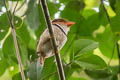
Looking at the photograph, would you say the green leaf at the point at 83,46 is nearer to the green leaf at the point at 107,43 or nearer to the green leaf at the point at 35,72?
the green leaf at the point at 35,72

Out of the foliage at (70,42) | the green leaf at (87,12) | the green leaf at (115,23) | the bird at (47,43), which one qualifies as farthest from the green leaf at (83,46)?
the green leaf at (87,12)

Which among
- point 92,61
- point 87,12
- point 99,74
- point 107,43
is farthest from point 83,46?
point 87,12

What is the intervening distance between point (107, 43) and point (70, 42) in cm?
35

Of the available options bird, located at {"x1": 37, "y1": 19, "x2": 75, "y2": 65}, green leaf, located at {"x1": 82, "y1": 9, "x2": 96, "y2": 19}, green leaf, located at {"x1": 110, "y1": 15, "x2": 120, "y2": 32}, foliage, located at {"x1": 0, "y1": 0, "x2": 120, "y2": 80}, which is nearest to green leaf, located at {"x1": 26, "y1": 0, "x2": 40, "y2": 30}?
foliage, located at {"x1": 0, "y1": 0, "x2": 120, "y2": 80}

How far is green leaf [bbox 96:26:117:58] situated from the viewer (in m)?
1.92

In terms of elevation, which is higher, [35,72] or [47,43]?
[47,43]

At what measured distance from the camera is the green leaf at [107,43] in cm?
192

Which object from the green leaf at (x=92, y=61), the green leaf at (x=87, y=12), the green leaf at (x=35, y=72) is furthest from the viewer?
the green leaf at (x=87, y=12)

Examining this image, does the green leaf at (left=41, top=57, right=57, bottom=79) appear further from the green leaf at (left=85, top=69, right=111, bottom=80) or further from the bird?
the green leaf at (left=85, top=69, right=111, bottom=80)

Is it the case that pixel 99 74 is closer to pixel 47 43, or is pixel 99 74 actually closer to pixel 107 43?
pixel 107 43

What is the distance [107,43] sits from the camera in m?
1.95

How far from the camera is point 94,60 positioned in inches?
59.1

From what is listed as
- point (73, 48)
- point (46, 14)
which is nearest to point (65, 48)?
point (73, 48)

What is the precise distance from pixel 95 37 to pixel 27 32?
18.1 inches
